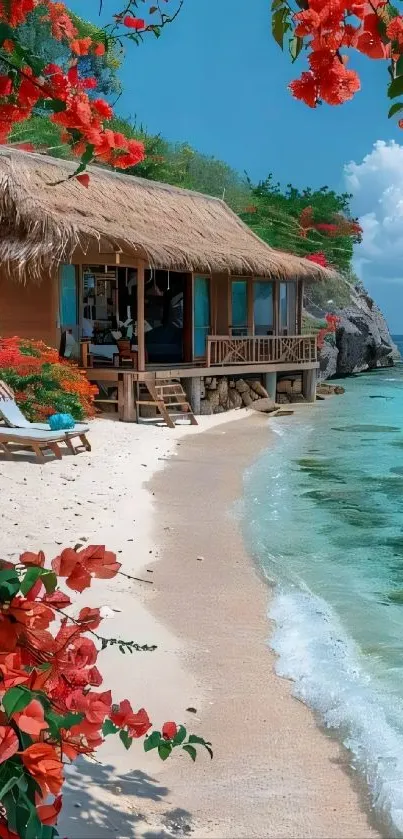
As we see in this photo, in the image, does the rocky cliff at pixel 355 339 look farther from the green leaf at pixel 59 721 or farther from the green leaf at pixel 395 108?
the green leaf at pixel 59 721

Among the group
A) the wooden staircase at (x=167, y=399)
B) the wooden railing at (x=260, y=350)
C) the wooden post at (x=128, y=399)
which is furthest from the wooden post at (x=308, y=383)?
the wooden post at (x=128, y=399)

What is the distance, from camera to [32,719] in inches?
47.1

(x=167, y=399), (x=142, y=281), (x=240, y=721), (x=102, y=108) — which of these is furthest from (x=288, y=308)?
(x=102, y=108)

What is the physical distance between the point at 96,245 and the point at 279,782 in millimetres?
10827

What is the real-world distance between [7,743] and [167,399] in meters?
13.4

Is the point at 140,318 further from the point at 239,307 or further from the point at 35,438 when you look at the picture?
the point at 35,438

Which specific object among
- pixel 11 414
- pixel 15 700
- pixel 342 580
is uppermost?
pixel 15 700

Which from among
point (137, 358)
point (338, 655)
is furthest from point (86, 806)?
point (137, 358)

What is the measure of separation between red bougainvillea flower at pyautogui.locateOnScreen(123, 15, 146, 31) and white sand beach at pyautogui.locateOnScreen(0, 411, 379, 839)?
2.19 meters

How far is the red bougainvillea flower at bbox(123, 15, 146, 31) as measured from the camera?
2205 mm

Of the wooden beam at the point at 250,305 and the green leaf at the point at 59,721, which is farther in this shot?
the wooden beam at the point at 250,305

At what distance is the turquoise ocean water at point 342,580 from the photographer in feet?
12.5

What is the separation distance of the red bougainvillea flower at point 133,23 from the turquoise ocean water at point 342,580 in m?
2.63

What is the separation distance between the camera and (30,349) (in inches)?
466
